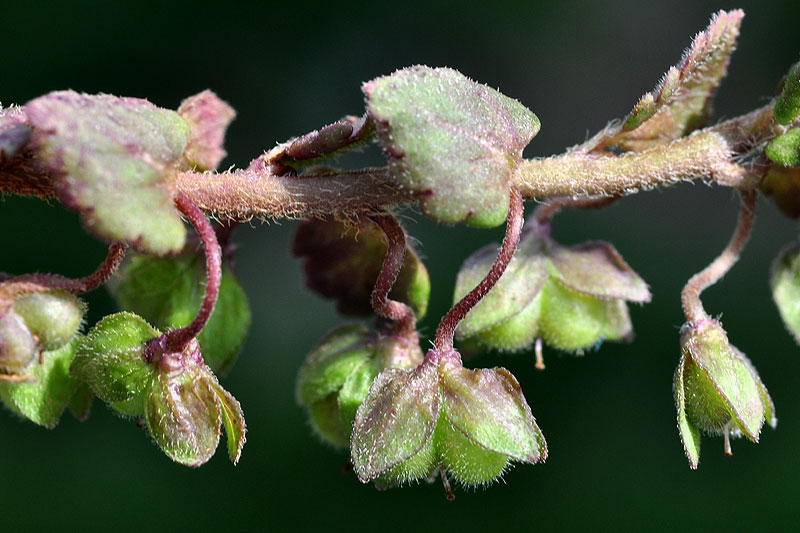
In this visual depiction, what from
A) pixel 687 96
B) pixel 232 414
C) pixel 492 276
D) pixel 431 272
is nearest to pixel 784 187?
pixel 687 96

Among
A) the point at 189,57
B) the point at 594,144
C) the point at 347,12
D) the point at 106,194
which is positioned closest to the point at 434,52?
the point at 347,12

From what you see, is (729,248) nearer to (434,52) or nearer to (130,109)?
(130,109)

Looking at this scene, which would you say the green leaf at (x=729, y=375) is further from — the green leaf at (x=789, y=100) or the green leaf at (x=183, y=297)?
the green leaf at (x=183, y=297)

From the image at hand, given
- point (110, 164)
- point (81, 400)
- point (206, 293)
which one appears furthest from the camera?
point (81, 400)

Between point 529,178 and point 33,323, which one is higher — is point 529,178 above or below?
above

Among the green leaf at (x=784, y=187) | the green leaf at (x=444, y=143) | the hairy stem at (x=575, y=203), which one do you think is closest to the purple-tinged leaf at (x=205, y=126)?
the green leaf at (x=444, y=143)

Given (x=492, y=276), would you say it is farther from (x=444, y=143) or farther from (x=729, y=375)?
(x=729, y=375)

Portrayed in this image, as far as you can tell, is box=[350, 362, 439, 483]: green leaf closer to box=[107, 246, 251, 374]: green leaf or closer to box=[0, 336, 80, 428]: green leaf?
box=[107, 246, 251, 374]: green leaf
